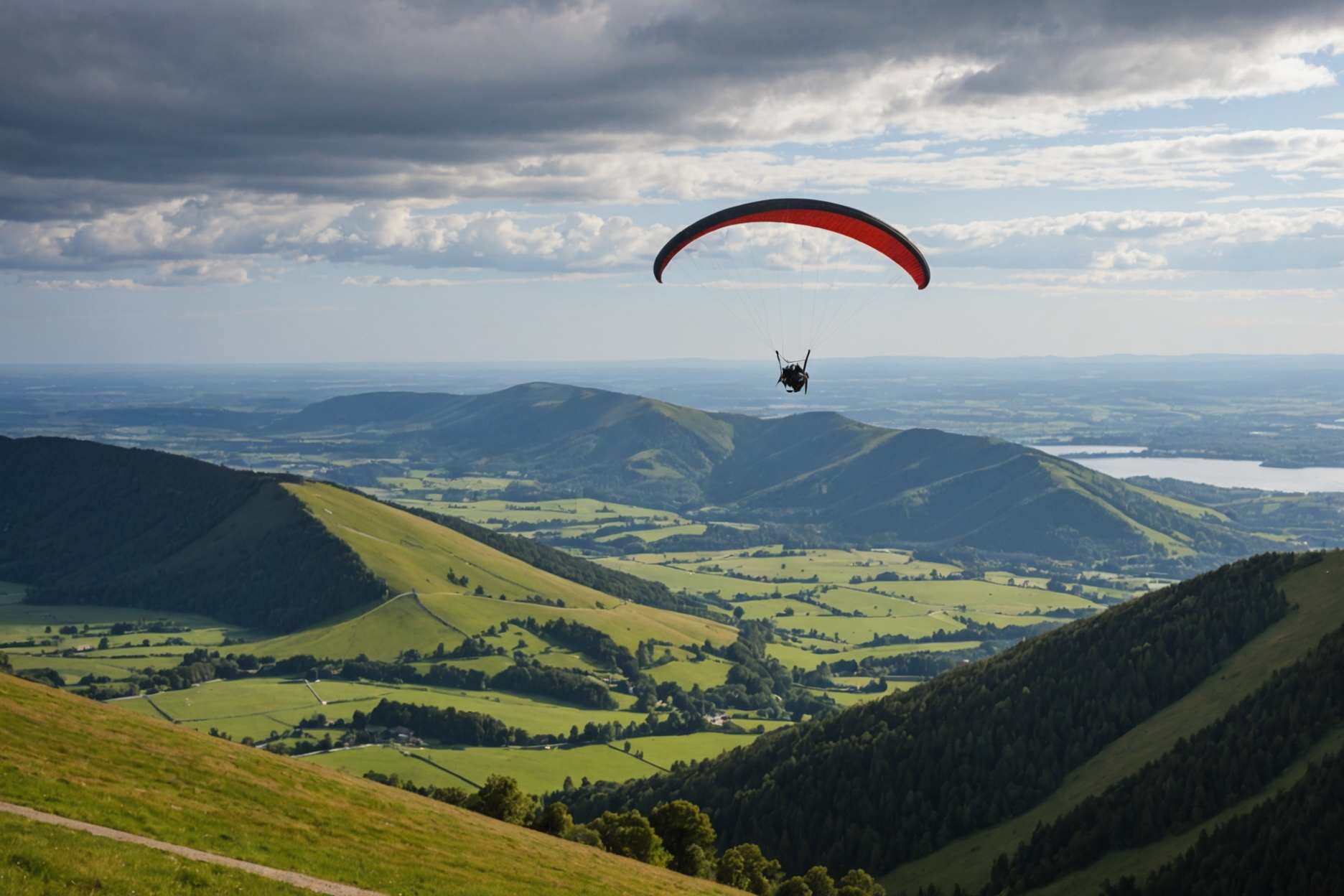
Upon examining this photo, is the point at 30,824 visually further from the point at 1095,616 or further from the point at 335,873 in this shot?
the point at 1095,616

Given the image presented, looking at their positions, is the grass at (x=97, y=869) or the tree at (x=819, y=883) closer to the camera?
the grass at (x=97, y=869)

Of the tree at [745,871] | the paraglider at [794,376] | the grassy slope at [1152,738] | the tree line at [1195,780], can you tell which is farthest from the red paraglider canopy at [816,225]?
the grassy slope at [1152,738]

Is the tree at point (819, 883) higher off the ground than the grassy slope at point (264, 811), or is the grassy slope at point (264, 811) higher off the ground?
the grassy slope at point (264, 811)

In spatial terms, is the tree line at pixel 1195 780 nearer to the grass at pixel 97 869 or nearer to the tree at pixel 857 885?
the tree at pixel 857 885

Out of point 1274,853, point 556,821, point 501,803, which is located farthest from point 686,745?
point 1274,853

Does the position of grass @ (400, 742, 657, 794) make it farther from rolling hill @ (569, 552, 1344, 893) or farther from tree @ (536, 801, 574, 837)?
tree @ (536, 801, 574, 837)

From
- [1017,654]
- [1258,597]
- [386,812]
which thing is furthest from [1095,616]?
[386,812]
